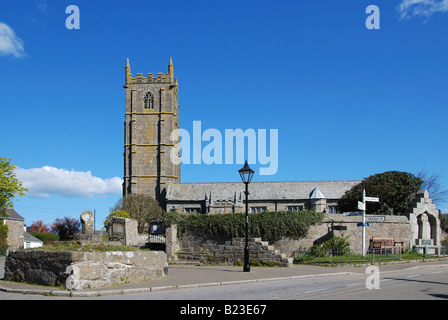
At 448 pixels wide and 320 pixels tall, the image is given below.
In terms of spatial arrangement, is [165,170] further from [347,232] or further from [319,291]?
[319,291]

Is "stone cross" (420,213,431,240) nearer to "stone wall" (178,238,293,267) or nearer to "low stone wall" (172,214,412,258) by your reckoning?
"low stone wall" (172,214,412,258)

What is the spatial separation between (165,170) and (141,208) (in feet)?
40.4

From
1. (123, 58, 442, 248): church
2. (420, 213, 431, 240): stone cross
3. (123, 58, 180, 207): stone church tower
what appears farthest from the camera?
(123, 58, 180, 207): stone church tower

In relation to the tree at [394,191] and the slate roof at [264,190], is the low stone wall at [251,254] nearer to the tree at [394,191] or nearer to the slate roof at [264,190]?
the tree at [394,191]

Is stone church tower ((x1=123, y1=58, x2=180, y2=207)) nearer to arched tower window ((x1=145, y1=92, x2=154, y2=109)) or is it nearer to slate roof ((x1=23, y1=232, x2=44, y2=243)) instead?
arched tower window ((x1=145, y1=92, x2=154, y2=109))

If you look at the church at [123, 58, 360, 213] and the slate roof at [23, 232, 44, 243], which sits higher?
the church at [123, 58, 360, 213]

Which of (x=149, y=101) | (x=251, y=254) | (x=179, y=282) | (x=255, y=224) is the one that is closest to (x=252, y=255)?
(x=251, y=254)

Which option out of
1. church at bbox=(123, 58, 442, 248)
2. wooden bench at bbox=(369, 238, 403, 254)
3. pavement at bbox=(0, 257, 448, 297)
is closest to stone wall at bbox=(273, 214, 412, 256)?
wooden bench at bbox=(369, 238, 403, 254)

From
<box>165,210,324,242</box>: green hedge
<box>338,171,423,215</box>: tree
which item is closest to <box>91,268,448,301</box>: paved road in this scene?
<box>165,210,324,242</box>: green hedge

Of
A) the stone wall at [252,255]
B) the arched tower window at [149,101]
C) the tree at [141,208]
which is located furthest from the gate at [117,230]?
the arched tower window at [149,101]

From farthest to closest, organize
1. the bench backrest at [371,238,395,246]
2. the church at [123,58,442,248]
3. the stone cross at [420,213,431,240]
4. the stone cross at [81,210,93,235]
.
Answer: the church at [123,58,442,248] → the stone cross at [420,213,431,240] → the bench backrest at [371,238,395,246] → the stone cross at [81,210,93,235]

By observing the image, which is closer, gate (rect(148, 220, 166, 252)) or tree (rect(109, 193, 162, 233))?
gate (rect(148, 220, 166, 252))

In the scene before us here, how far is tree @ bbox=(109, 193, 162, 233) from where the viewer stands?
62.1 m
